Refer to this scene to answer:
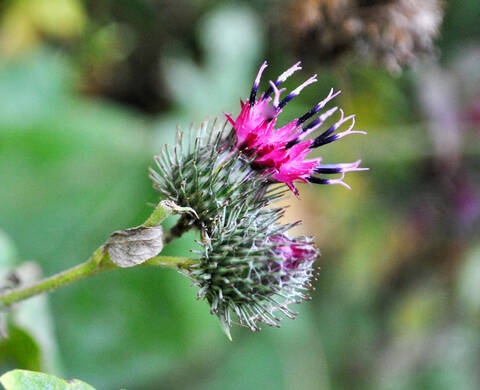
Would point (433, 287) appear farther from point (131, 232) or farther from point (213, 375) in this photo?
point (131, 232)

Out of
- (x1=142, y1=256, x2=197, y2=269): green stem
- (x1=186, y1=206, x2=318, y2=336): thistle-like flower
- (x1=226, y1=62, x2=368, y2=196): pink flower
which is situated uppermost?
(x1=226, y1=62, x2=368, y2=196): pink flower

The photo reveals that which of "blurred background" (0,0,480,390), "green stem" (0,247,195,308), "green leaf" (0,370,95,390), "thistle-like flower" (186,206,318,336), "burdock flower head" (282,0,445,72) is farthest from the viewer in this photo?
"blurred background" (0,0,480,390)

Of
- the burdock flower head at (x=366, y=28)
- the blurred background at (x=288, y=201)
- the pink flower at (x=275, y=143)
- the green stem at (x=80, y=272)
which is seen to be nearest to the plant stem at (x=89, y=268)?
the green stem at (x=80, y=272)

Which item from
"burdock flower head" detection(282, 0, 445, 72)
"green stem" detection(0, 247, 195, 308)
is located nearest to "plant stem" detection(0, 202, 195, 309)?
"green stem" detection(0, 247, 195, 308)

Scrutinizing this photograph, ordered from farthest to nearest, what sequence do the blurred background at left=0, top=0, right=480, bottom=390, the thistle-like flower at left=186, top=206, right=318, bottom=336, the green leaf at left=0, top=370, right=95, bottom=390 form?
the blurred background at left=0, top=0, right=480, bottom=390 → the thistle-like flower at left=186, top=206, right=318, bottom=336 → the green leaf at left=0, top=370, right=95, bottom=390

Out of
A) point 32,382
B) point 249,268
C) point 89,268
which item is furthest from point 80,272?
point 249,268

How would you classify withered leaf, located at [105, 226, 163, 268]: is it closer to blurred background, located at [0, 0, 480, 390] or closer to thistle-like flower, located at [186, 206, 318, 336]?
thistle-like flower, located at [186, 206, 318, 336]

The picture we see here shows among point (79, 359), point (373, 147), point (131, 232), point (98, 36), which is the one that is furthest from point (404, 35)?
point (79, 359)
